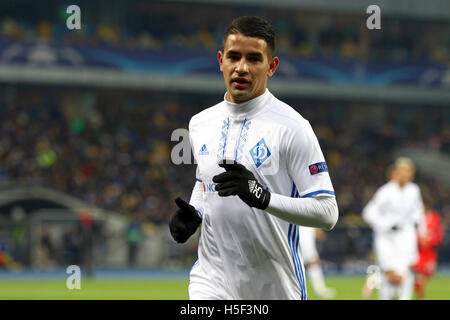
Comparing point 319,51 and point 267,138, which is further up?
point 319,51

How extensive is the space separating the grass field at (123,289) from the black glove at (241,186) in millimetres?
11665

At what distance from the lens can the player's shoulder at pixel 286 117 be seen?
17.5ft

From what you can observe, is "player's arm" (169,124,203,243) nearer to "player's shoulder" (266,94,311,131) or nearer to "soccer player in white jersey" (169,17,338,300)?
"soccer player in white jersey" (169,17,338,300)

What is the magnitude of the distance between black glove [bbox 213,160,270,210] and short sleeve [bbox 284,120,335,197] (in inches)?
11.9

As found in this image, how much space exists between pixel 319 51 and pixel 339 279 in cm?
1803

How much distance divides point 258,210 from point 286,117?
1.79 ft

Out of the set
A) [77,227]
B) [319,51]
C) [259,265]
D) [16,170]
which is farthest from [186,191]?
[259,265]

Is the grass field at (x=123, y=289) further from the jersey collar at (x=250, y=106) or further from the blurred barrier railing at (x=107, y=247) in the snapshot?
the jersey collar at (x=250, y=106)

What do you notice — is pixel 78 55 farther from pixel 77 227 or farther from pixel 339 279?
pixel 339 279

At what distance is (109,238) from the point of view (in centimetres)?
2598

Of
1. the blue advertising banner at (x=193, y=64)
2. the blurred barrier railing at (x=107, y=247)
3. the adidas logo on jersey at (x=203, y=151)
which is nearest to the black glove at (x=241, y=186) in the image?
the adidas logo on jersey at (x=203, y=151)

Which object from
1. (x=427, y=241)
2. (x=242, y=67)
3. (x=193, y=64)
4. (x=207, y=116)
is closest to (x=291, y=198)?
(x=242, y=67)

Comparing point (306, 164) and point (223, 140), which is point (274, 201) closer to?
point (306, 164)

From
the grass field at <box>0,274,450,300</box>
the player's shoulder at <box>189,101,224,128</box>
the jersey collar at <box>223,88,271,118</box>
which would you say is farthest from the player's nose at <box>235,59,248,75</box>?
the grass field at <box>0,274,450,300</box>
